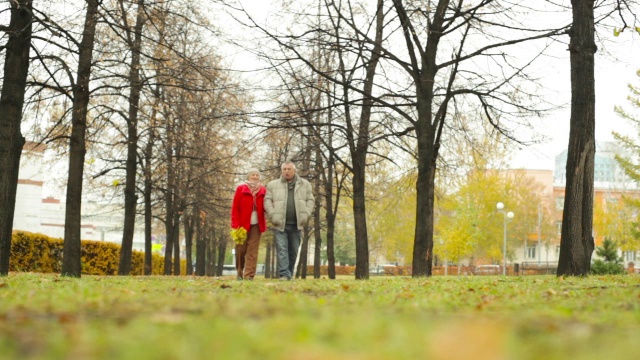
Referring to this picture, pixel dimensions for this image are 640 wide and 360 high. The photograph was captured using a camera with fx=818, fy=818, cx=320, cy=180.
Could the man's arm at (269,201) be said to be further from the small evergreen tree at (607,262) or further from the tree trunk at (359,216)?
the small evergreen tree at (607,262)

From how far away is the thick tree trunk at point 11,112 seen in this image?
13992 mm

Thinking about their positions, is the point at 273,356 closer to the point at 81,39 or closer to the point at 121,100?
the point at 81,39

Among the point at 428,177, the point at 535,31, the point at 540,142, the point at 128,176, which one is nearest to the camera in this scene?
the point at 535,31

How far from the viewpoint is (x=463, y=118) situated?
20.4 metres

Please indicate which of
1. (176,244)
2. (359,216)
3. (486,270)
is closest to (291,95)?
(359,216)

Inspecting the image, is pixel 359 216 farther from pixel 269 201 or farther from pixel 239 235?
pixel 239 235

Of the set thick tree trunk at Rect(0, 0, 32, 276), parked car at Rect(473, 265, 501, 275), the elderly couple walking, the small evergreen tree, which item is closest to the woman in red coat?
the elderly couple walking

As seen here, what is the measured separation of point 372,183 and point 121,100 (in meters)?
10.5

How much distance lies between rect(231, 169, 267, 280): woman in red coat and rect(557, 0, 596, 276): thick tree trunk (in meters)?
5.29

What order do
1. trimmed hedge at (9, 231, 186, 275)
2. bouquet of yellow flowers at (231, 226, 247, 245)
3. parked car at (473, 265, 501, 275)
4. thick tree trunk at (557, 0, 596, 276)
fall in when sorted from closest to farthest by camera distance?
bouquet of yellow flowers at (231, 226, 247, 245), thick tree trunk at (557, 0, 596, 276), trimmed hedge at (9, 231, 186, 275), parked car at (473, 265, 501, 275)

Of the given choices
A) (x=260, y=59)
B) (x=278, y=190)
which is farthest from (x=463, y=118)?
(x=278, y=190)

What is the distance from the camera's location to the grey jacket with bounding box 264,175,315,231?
13867 mm

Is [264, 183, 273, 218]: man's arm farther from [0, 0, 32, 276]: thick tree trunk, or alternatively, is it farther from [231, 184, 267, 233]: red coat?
[0, 0, 32, 276]: thick tree trunk

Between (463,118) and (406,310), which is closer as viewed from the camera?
(406,310)
